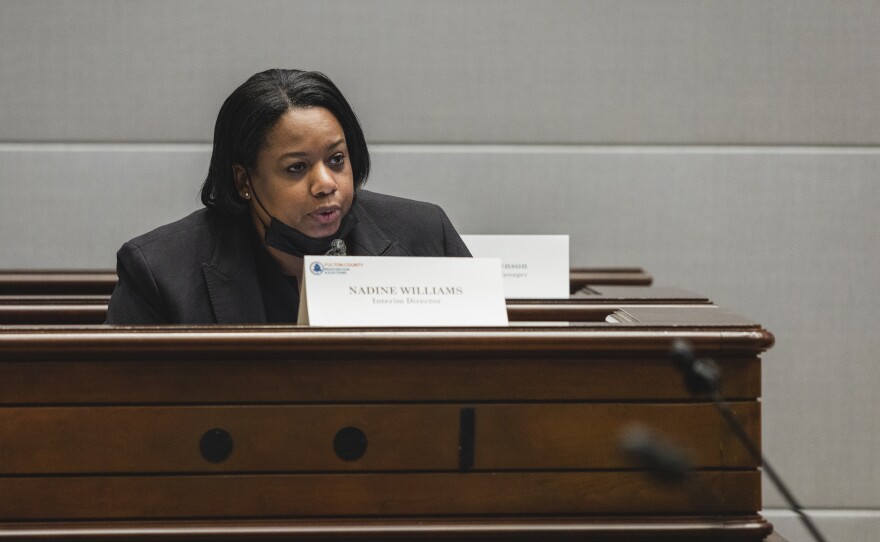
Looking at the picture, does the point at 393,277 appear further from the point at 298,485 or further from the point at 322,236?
the point at 322,236

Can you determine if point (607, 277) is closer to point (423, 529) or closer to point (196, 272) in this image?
point (196, 272)

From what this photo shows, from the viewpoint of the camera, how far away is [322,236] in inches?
66.6

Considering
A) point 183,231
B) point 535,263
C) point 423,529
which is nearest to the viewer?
point 423,529

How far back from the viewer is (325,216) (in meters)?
1.67

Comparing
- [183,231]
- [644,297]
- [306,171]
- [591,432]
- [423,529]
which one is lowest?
[423,529]

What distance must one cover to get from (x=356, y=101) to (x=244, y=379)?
4.88ft

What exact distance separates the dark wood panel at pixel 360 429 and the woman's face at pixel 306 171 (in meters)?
0.58

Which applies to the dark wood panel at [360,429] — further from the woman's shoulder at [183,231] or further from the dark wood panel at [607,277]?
the dark wood panel at [607,277]

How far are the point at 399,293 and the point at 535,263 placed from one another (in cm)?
92

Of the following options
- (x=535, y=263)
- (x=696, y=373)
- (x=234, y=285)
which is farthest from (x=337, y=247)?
(x=696, y=373)

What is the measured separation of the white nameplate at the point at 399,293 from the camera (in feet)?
3.99

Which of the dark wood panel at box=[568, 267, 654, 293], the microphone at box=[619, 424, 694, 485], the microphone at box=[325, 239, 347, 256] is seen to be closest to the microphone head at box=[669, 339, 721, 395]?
the microphone at box=[619, 424, 694, 485]

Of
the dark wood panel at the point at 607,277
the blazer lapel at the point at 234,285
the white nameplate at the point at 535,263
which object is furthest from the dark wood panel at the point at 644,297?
the blazer lapel at the point at 234,285

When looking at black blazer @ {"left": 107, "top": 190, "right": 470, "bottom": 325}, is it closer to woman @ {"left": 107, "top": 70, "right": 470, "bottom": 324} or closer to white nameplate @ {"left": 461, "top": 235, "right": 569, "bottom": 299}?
woman @ {"left": 107, "top": 70, "right": 470, "bottom": 324}
